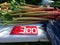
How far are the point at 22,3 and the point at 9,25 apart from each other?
1.03 m

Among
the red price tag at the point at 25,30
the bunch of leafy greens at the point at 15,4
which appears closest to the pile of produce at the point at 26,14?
the bunch of leafy greens at the point at 15,4

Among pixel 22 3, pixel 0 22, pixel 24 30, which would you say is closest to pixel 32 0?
pixel 22 3

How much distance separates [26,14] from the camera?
12.1 feet

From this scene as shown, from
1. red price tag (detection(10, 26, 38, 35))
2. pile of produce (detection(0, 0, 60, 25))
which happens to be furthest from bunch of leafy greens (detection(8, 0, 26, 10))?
red price tag (detection(10, 26, 38, 35))

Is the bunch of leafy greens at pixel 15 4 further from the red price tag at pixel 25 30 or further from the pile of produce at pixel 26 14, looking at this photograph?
the red price tag at pixel 25 30

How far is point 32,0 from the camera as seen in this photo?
4684 millimetres

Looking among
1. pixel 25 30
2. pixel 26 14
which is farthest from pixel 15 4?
pixel 25 30

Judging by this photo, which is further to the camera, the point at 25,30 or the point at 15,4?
the point at 15,4

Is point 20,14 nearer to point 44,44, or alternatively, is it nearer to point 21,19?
point 21,19

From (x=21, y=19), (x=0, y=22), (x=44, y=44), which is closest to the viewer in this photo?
(x=44, y=44)

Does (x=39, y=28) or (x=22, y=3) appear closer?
(x=39, y=28)

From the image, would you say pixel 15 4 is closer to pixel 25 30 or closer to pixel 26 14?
pixel 26 14

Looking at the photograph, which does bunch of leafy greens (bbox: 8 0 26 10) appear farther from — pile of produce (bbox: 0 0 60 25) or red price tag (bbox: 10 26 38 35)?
red price tag (bbox: 10 26 38 35)

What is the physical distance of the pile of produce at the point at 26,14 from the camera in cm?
353
